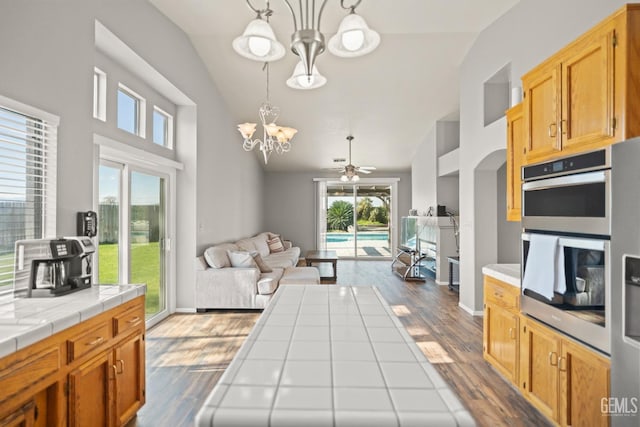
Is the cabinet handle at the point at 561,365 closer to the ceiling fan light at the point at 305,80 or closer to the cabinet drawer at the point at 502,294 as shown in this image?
the cabinet drawer at the point at 502,294

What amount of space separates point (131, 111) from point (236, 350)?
2746 mm

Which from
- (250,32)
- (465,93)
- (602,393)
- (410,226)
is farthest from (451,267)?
(250,32)

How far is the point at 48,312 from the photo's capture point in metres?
1.59

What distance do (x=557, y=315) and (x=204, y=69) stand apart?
508 centimetres

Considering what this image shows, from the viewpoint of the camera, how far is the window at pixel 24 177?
191 cm

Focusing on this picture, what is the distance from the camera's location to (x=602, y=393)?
164cm

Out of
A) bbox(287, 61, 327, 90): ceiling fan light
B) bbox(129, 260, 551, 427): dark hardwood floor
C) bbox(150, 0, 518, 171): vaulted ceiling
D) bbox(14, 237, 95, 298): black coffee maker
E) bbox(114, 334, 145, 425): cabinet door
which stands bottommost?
bbox(129, 260, 551, 427): dark hardwood floor

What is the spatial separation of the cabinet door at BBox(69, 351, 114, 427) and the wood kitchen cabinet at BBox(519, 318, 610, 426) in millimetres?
2453

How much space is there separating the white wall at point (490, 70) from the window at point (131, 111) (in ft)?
13.2

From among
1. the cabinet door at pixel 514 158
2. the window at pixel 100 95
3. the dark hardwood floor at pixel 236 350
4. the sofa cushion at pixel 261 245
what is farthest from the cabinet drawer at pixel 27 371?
the sofa cushion at pixel 261 245

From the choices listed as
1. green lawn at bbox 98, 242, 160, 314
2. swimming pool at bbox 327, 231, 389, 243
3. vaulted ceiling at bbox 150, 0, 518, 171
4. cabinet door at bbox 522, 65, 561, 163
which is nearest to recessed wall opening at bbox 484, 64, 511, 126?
vaulted ceiling at bbox 150, 0, 518, 171

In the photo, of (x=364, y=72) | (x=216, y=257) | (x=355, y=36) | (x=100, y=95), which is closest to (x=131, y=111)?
(x=100, y=95)

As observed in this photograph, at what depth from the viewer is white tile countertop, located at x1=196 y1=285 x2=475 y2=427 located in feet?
2.45

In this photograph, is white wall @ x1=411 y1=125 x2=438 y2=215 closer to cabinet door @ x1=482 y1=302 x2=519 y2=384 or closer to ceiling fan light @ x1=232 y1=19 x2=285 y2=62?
cabinet door @ x1=482 y1=302 x2=519 y2=384
